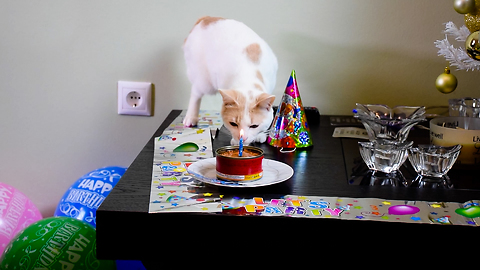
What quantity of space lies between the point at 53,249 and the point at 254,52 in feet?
2.14

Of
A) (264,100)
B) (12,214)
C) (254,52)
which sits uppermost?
(254,52)

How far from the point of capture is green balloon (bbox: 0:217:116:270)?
888mm

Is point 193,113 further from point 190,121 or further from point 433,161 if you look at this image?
point 433,161

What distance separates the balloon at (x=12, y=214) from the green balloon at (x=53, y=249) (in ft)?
0.51

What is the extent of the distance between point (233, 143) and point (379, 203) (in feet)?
1.37

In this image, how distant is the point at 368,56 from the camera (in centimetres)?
132

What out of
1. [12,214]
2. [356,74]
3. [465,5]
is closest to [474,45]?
[465,5]

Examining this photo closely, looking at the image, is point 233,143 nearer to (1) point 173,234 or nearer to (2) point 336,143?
(2) point 336,143

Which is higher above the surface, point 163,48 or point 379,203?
point 163,48

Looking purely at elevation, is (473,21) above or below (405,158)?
above

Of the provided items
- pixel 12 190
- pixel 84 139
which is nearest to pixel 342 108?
pixel 84 139

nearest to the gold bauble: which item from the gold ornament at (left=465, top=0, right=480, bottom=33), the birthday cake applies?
the gold ornament at (left=465, top=0, right=480, bottom=33)

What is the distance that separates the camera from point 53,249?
900mm

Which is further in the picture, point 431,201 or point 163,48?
point 163,48
